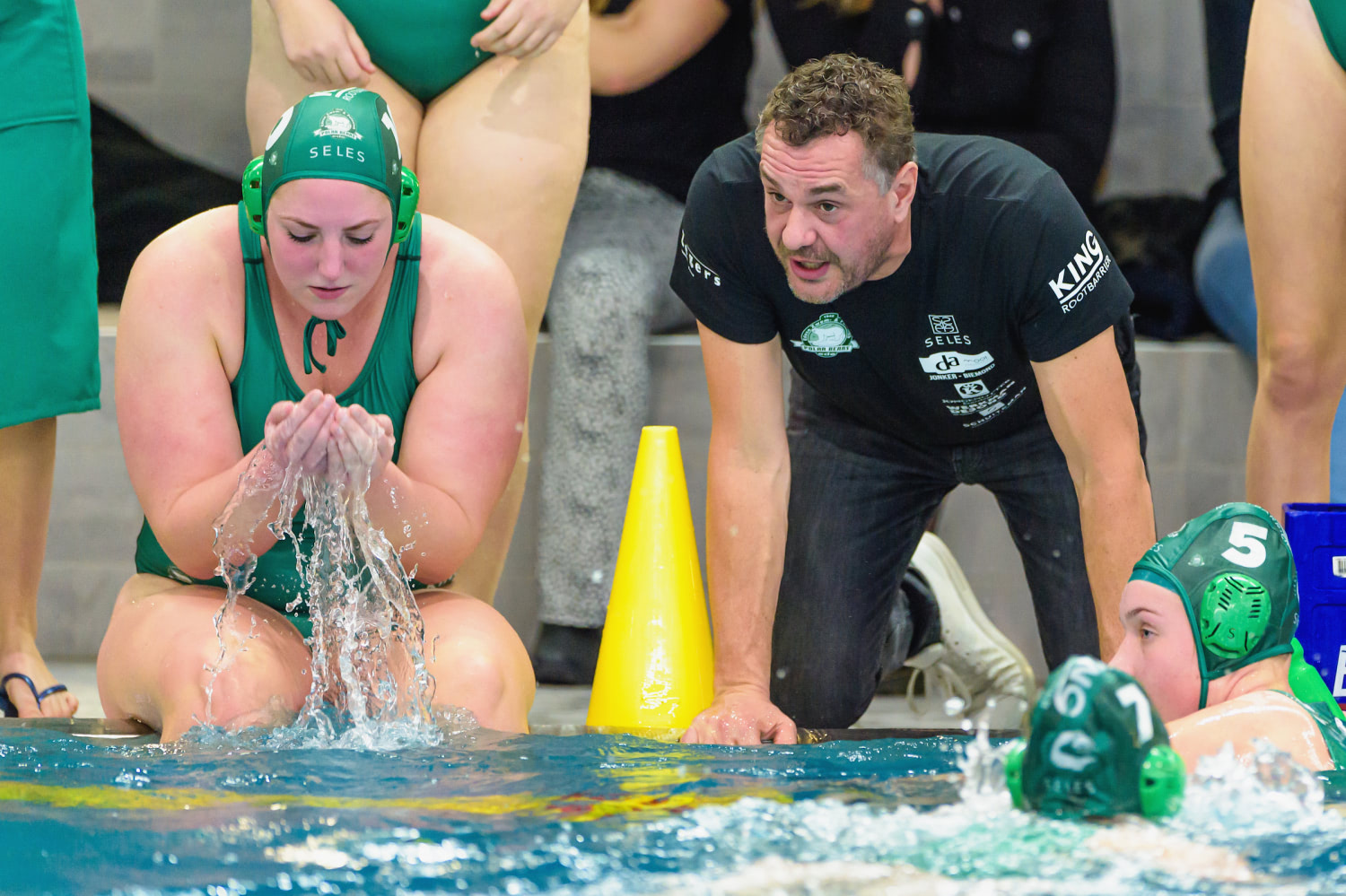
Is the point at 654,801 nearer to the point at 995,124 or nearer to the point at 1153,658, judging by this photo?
the point at 1153,658

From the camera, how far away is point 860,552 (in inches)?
133

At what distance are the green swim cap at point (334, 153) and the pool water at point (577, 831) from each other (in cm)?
85

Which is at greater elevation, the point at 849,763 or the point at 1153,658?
the point at 1153,658

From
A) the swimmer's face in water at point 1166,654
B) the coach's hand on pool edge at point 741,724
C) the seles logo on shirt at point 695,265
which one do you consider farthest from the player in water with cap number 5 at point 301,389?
the swimmer's face in water at point 1166,654

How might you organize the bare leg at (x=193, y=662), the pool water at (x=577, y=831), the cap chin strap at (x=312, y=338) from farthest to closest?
the cap chin strap at (x=312, y=338) < the bare leg at (x=193, y=662) < the pool water at (x=577, y=831)

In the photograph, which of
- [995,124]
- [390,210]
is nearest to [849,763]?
[390,210]

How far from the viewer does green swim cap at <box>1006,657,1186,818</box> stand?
1.95 meters

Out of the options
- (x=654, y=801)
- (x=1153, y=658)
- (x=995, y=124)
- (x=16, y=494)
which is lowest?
(x=654, y=801)

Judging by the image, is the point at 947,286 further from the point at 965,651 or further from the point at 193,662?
the point at 193,662

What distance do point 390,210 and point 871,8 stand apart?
2209 mm

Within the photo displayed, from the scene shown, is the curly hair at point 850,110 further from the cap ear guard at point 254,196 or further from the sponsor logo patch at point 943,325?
the cap ear guard at point 254,196

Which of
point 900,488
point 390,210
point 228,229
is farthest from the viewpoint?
point 900,488

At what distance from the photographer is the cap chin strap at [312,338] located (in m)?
2.63

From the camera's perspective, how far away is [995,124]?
444 centimetres
